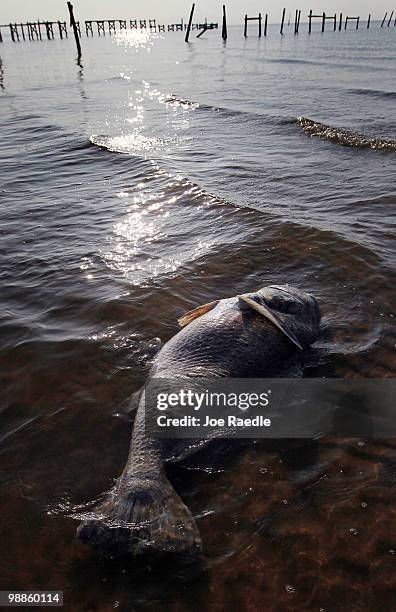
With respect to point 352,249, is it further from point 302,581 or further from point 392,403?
point 302,581

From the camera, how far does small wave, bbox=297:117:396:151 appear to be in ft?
42.9

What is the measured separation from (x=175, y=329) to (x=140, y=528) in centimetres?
282

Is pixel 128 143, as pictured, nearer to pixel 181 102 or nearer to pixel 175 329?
pixel 181 102

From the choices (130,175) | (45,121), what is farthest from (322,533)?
(45,121)

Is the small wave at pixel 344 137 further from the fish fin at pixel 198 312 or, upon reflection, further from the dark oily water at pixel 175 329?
the fish fin at pixel 198 312

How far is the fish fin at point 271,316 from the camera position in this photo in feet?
14.0

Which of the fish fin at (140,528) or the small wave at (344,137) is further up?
the fish fin at (140,528)

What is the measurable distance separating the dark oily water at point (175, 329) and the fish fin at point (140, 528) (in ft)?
0.76

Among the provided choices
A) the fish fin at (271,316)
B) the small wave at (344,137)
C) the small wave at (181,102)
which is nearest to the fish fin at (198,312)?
the fish fin at (271,316)

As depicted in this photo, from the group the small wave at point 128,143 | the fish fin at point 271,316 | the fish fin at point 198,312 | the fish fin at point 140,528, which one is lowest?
the small wave at point 128,143

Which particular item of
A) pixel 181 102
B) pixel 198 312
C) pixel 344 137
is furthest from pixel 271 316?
pixel 181 102

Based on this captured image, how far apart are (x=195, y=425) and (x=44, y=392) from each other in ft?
5.61

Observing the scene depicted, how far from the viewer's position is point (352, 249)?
7227 millimetres

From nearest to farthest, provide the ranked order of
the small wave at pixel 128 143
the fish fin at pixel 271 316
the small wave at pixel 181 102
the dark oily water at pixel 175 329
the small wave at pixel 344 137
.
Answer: the dark oily water at pixel 175 329, the fish fin at pixel 271 316, the small wave at pixel 344 137, the small wave at pixel 128 143, the small wave at pixel 181 102
